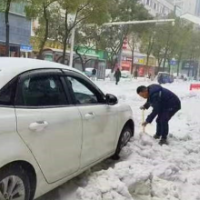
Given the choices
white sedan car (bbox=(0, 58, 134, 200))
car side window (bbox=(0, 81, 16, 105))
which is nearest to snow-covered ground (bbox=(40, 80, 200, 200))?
white sedan car (bbox=(0, 58, 134, 200))

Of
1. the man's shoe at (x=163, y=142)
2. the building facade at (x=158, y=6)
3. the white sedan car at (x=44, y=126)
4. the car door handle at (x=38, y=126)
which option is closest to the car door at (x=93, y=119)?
the white sedan car at (x=44, y=126)

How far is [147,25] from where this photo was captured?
37438 millimetres

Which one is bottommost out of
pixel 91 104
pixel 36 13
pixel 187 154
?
pixel 187 154

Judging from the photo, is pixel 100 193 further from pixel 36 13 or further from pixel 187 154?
pixel 36 13

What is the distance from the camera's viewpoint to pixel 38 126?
10.9ft

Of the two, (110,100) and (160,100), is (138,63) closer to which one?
(160,100)

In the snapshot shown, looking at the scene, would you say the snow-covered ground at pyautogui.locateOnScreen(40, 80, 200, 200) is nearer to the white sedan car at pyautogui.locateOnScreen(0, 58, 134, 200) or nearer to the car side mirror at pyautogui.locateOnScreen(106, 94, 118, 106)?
the white sedan car at pyautogui.locateOnScreen(0, 58, 134, 200)

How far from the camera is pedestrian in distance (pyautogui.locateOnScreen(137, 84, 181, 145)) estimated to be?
22.4 ft

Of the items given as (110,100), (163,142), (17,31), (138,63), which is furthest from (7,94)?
(138,63)

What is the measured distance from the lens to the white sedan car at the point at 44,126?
311 cm

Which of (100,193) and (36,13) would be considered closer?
(100,193)

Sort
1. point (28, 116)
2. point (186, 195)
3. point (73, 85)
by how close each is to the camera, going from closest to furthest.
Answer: point (28, 116)
point (73, 85)
point (186, 195)

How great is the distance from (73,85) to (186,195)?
187 cm

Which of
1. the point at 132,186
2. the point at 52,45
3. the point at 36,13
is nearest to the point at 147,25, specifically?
the point at 52,45
